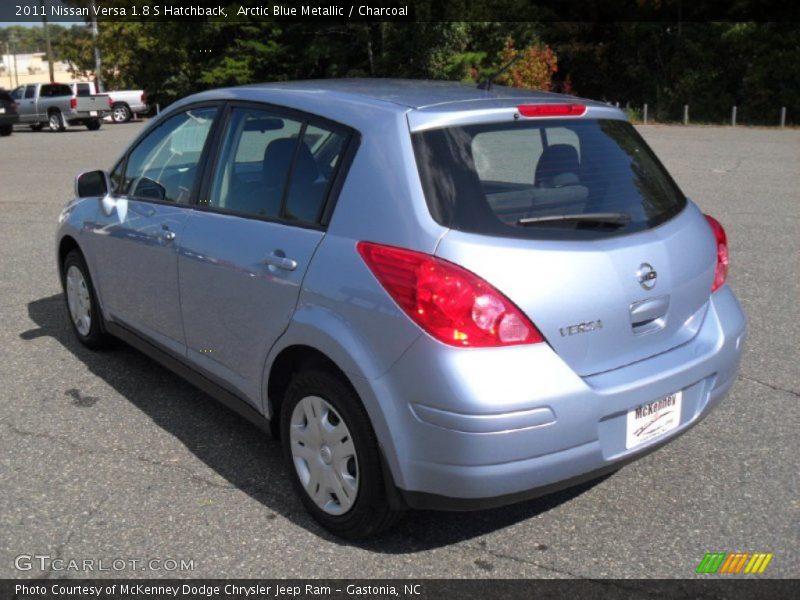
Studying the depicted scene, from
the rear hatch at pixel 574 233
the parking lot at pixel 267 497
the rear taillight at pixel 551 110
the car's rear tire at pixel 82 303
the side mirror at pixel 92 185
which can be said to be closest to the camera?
the rear hatch at pixel 574 233

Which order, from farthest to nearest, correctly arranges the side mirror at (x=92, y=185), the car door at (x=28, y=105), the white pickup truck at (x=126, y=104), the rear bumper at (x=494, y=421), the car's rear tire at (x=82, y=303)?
the white pickup truck at (x=126, y=104)
the car door at (x=28, y=105)
the car's rear tire at (x=82, y=303)
the side mirror at (x=92, y=185)
the rear bumper at (x=494, y=421)

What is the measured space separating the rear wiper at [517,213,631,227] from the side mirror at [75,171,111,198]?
2.93 m

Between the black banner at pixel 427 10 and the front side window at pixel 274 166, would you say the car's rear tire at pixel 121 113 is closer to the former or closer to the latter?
the black banner at pixel 427 10

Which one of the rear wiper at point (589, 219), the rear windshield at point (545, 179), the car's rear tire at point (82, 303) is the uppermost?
the rear windshield at point (545, 179)

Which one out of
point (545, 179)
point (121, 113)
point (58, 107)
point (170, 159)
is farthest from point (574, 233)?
point (121, 113)

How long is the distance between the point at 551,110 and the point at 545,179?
30cm

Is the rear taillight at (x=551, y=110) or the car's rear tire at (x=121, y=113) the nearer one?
the rear taillight at (x=551, y=110)

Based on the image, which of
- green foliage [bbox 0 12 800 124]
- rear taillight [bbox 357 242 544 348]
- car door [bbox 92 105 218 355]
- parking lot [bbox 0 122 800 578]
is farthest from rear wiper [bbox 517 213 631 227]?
green foliage [bbox 0 12 800 124]

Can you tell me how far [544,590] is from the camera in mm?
3100

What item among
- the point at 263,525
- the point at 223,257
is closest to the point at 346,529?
the point at 263,525

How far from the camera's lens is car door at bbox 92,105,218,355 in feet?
14.2

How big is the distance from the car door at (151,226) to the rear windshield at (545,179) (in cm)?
158

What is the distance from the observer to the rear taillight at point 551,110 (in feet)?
11.2

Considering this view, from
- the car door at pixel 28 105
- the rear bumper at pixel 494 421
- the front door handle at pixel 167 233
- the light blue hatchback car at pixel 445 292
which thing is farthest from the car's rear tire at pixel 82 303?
the car door at pixel 28 105
